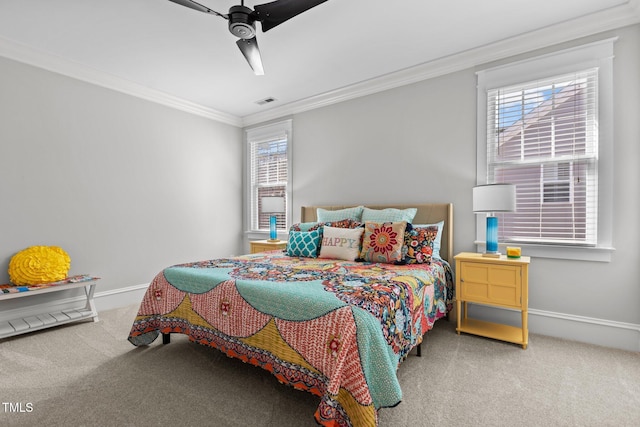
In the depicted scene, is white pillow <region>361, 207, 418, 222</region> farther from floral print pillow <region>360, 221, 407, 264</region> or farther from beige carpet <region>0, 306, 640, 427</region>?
beige carpet <region>0, 306, 640, 427</region>

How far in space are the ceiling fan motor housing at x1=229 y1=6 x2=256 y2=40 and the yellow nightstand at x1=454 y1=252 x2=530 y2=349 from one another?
98.0 inches

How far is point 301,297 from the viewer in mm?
1730

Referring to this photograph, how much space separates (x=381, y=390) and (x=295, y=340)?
49 cm

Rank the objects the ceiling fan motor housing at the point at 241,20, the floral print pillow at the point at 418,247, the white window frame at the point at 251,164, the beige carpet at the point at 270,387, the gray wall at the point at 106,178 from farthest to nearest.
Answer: the white window frame at the point at 251,164 → the gray wall at the point at 106,178 → the floral print pillow at the point at 418,247 → the ceiling fan motor housing at the point at 241,20 → the beige carpet at the point at 270,387

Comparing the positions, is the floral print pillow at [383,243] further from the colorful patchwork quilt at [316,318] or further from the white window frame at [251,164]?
the white window frame at [251,164]

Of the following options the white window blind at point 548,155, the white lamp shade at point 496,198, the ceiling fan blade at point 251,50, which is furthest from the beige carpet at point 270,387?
the ceiling fan blade at point 251,50

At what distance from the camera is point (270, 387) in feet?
6.34

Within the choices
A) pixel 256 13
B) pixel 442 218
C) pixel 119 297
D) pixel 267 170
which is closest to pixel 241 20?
pixel 256 13

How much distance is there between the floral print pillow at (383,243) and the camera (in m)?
2.71

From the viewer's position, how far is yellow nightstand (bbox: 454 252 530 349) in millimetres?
2480

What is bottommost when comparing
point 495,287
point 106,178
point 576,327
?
point 576,327

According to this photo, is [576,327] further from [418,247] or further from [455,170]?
[455,170]

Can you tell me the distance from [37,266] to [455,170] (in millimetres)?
4172

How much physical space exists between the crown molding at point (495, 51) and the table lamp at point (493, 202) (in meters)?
1.36
